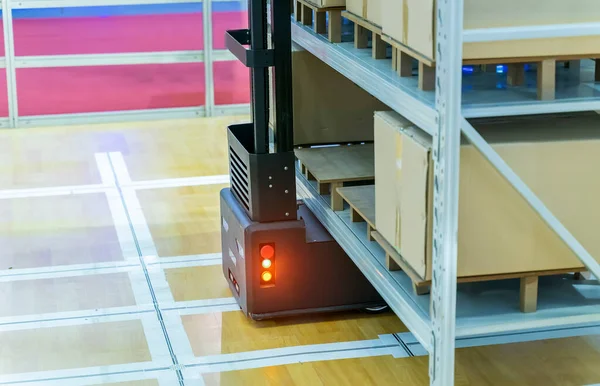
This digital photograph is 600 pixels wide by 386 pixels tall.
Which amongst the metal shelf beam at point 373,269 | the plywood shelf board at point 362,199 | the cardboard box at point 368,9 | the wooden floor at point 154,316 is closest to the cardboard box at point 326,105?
the metal shelf beam at point 373,269

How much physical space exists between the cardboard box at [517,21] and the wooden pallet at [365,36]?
0.63 meters

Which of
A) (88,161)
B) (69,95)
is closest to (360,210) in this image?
(88,161)

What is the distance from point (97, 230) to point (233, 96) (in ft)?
15.2

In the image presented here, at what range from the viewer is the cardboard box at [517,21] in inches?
132

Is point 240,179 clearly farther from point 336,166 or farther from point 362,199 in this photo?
point 362,199

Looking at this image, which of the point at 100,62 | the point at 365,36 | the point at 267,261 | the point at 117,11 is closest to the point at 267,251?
the point at 267,261

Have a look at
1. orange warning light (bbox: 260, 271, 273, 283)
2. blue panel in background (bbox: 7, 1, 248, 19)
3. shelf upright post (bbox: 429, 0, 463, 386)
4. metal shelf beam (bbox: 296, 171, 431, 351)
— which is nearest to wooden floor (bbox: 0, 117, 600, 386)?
orange warning light (bbox: 260, 271, 273, 283)

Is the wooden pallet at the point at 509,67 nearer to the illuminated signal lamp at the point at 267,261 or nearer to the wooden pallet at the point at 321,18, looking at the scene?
the wooden pallet at the point at 321,18

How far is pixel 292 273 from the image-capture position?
5.07 m

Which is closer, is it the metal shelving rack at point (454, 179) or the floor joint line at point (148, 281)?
the metal shelving rack at point (454, 179)

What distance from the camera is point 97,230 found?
6656 millimetres

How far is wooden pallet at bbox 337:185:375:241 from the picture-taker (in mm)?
4414

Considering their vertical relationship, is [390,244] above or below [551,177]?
below

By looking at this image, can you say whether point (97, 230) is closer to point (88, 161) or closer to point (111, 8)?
point (88, 161)
